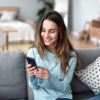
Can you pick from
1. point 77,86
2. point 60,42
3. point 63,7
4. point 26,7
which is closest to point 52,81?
point 60,42

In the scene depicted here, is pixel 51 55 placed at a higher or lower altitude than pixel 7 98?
higher

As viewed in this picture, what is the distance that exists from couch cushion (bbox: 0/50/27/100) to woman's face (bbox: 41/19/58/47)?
35 cm

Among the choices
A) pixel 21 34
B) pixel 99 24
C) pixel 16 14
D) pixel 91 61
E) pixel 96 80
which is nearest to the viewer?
pixel 96 80

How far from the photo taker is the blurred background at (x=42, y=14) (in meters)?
5.46

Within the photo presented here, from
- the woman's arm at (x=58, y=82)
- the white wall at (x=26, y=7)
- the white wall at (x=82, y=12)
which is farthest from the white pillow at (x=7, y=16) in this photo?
the woman's arm at (x=58, y=82)

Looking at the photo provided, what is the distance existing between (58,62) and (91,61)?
43cm

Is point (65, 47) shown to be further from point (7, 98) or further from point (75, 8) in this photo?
point (75, 8)

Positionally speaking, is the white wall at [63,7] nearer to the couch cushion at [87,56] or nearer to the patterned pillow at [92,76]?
the couch cushion at [87,56]

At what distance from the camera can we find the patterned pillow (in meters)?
1.70

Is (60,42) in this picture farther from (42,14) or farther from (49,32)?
(42,14)

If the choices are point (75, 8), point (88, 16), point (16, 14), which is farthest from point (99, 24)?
point (16, 14)

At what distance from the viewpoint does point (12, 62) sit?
172 cm

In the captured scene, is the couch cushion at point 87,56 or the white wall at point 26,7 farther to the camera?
the white wall at point 26,7

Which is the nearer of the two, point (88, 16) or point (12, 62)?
point (12, 62)
